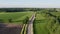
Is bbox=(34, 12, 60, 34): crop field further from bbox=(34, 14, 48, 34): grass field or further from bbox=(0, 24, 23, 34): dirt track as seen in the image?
bbox=(0, 24, 23, 34): dirt track

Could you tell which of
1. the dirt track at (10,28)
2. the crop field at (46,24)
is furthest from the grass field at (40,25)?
the dirt track at (10,28)

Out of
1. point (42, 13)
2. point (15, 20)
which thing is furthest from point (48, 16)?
point (15, 20)

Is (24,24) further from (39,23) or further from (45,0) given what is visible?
(45,0)

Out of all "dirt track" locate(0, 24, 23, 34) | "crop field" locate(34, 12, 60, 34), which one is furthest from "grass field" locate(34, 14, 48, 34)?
"dirt track" locate(0, 24, 23, 34)

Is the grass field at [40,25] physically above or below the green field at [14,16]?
below

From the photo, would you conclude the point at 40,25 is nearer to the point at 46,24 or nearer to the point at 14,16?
the point at 46,24

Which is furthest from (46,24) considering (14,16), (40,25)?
(14,16)

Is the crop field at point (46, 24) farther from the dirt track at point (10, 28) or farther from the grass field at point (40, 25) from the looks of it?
the dirt track at point (10, 28)

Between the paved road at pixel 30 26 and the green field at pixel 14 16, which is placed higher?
the green field at pixel 14 16
